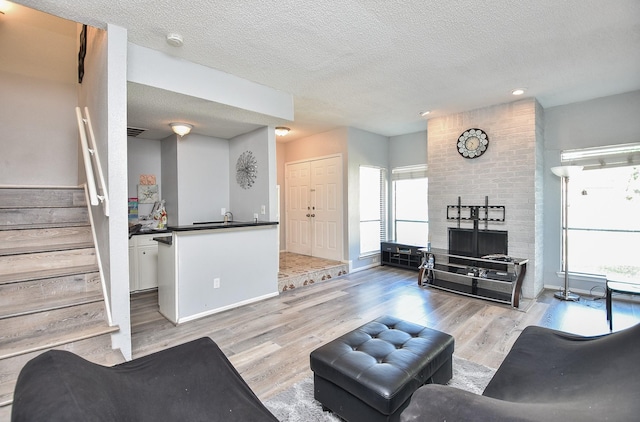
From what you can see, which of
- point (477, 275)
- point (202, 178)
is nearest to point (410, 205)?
point (477, 275)

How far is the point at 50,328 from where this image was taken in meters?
2.11

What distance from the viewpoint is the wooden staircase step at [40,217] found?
281cm

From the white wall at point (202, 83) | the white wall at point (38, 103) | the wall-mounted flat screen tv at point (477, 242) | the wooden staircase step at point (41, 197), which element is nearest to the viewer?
the white wall at point (202, 83)

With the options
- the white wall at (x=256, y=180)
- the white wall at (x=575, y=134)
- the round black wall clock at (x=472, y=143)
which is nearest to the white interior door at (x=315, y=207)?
the white wall at (x=256, y=180)

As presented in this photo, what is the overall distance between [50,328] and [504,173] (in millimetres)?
5296

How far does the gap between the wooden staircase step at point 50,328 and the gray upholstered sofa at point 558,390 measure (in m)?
2.28

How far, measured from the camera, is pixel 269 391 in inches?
81.2

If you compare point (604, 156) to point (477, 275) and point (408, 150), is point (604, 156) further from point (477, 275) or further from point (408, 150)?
point (408, 150)

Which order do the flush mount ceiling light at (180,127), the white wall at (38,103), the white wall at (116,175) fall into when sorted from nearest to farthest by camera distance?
the white wall at (116,175)
the white wall at (38,103)
the flush mount ceiling light at (180,127)

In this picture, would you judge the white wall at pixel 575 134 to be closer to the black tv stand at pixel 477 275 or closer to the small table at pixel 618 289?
the black tv stand at pixel 477 275

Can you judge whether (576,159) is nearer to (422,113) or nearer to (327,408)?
(422,113)

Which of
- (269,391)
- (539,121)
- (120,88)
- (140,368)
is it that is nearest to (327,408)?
(269,391)

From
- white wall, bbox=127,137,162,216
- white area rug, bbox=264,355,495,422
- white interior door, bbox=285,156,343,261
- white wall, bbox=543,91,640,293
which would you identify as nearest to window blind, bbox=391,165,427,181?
white interior door, bbox=285,156,343,261

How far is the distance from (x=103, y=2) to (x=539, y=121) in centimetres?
515
